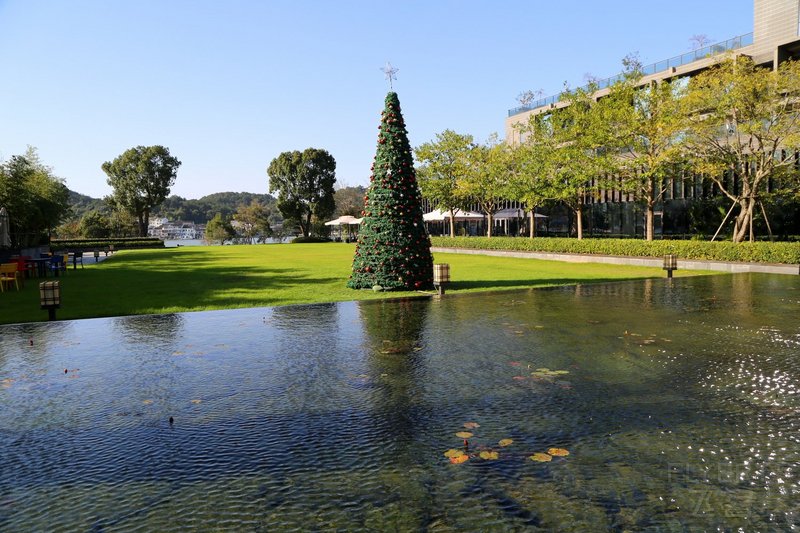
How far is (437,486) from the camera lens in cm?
368

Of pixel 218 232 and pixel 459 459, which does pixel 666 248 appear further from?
pixel 218 232

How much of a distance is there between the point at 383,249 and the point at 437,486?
41.1 feet

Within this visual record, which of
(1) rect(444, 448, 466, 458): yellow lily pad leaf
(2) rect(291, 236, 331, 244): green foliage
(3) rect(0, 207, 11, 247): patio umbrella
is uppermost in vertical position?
(3) rect(0, 207, 11, 247): patio umbrella

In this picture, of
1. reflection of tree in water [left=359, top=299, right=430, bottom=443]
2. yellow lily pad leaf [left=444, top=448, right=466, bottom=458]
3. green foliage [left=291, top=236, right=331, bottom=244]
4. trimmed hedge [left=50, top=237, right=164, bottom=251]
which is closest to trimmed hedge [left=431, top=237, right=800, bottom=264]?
reflection of tree in water [left=359, top=299, right=430, bottom=443]

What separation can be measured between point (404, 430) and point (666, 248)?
79.2 feet

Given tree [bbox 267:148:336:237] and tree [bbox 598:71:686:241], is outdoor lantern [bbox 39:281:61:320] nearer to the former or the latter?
tree [bbox 598:71:686:241]

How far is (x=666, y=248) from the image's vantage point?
83.8 ft

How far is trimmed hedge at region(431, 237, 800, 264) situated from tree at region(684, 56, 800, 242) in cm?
208

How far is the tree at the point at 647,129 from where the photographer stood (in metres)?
27.5

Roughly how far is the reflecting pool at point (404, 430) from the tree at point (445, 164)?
3642 centimetres

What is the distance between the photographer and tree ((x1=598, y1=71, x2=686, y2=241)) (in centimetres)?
2755

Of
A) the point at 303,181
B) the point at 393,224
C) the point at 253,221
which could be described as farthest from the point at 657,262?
the point at 253,221

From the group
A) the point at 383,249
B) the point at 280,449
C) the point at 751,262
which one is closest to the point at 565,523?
the point at 280,449

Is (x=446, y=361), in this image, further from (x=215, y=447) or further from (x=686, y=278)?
(x=686, y=278)
